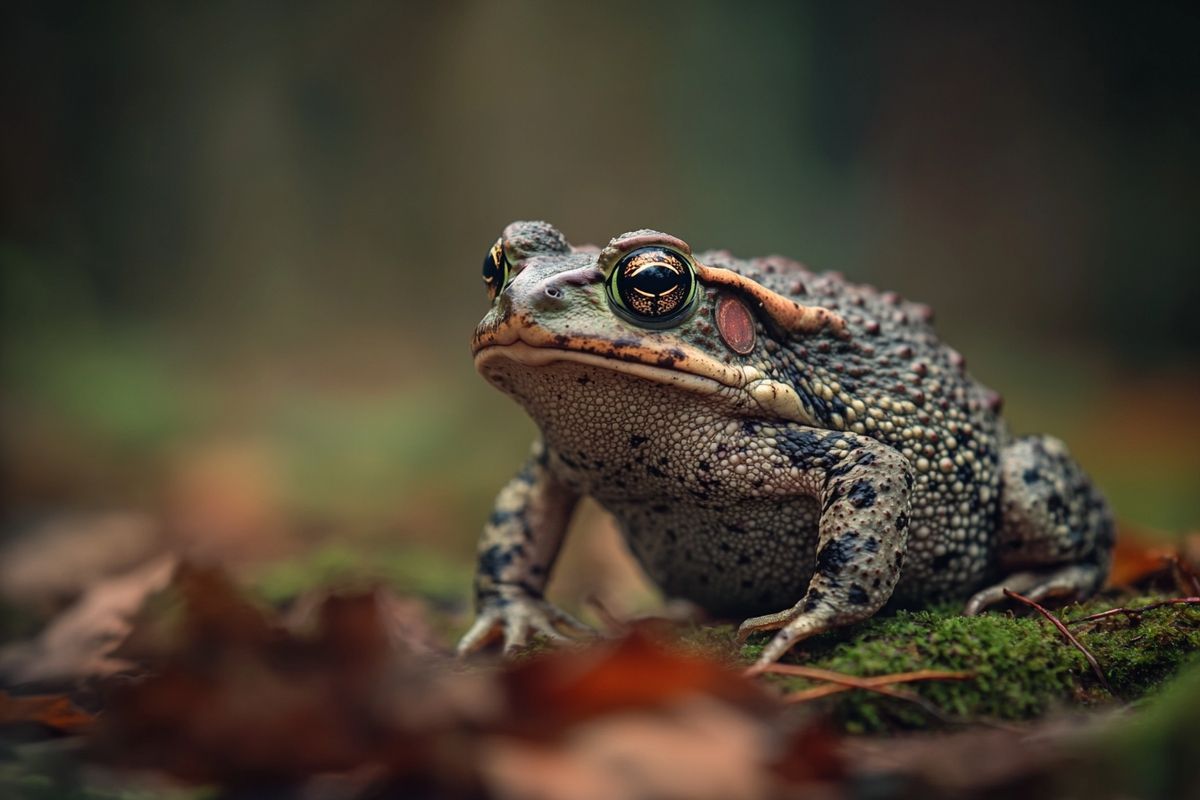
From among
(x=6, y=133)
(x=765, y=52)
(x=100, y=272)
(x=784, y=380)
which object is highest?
(x=765, y=52)

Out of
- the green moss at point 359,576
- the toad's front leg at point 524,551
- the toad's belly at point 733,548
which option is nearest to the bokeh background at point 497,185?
the green moss at point 359,576

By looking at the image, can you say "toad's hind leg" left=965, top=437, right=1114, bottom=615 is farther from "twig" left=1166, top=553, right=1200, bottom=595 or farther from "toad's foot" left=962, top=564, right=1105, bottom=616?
"twig" left=1166, top=553, right=1200, bottom=595

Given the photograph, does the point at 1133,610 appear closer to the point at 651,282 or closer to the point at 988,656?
the point at 988,656

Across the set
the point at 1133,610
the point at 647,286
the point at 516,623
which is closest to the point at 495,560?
the point at 516,623

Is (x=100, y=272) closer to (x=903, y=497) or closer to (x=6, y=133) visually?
(x=6, y=133)

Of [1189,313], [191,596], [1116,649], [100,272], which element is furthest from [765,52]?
[191,596]

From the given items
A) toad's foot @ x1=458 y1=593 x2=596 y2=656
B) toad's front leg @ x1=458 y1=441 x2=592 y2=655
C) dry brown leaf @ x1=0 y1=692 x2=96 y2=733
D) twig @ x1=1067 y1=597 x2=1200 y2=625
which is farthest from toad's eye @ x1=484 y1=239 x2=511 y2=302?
twig @ x1=1067 y1=597 x2=1200 y2=625
